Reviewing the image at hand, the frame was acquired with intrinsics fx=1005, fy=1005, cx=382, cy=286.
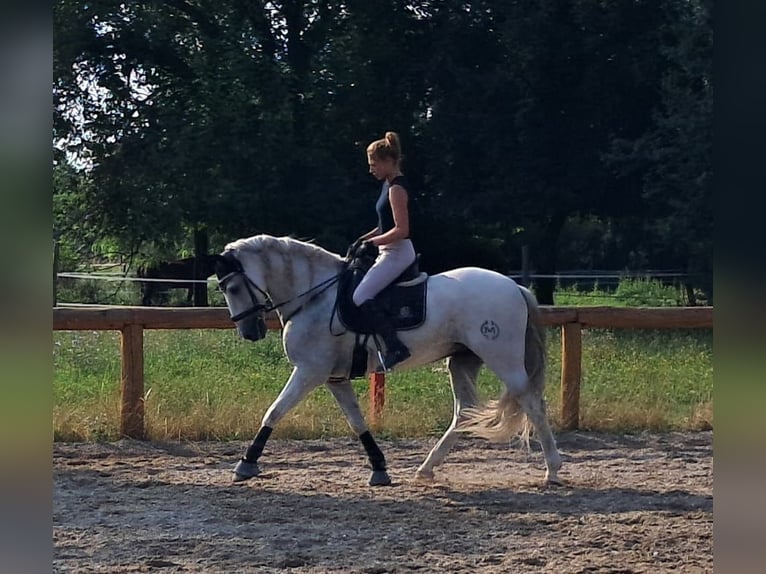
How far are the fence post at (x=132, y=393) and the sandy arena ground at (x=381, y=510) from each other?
187mm

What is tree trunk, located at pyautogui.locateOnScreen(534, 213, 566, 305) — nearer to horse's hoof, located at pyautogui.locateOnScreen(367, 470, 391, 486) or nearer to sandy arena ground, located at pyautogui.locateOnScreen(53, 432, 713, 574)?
sandy arena ground, located at pyautogui.locateOnScreen(53, 432, 713, 574)

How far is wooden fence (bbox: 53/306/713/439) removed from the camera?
780 cm

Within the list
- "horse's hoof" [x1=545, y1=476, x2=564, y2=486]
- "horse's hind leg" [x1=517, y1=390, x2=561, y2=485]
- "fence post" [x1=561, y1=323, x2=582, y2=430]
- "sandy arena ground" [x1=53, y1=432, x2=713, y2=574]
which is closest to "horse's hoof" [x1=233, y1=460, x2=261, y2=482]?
"sandy arena ground" [x1=53, y1=432, x2=713, y2=574]

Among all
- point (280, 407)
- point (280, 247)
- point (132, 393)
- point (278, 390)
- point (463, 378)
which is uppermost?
point (280, 247)

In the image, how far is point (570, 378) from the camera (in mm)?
8422

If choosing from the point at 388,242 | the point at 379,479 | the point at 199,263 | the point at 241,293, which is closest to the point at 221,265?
the point at 241,293

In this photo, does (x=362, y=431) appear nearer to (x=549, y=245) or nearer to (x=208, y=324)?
(x=208, y=324)

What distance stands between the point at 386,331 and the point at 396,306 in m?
0.16

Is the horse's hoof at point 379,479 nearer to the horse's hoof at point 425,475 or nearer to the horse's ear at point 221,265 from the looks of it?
the horse's hoof at point 425,475

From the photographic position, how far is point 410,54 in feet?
83.7

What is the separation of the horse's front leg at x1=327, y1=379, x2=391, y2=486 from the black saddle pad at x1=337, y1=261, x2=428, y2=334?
1.59ft

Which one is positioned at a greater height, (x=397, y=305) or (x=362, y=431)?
(x=397, y=305)

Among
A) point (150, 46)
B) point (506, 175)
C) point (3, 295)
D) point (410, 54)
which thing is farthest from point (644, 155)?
point (3, 295)

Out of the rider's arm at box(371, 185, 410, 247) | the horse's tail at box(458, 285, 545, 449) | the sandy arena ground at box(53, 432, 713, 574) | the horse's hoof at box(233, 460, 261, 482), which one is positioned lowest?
the sandy arena ground at box(53, 432, 713, 574)
